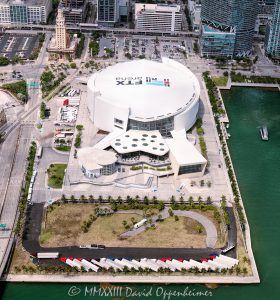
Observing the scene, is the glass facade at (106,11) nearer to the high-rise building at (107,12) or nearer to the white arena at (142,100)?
the high-rise building at (107,12)

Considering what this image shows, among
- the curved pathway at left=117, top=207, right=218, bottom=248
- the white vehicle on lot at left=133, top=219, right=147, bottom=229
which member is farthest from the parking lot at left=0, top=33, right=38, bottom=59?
the white vehicle on lot at left=133, top=219, right=147, bottom=229

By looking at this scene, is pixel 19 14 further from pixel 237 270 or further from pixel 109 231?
pixel 237 270

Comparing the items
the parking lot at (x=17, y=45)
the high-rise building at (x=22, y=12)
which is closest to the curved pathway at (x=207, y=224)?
the parking lot at (x=17, y=45)

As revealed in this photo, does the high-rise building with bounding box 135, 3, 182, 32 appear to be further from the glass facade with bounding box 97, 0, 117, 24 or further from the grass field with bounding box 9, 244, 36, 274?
the grass field with bounding box 9, 244, 36, 274

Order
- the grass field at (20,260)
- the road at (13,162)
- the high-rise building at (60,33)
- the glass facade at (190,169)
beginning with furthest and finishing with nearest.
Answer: the high-rise building at (60,33) < the glass facade at (190,169) < the road at (13,162) < the grass field at (20,260)

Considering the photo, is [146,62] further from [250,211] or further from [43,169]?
[250,211]

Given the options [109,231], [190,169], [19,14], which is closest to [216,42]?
[19,14]
